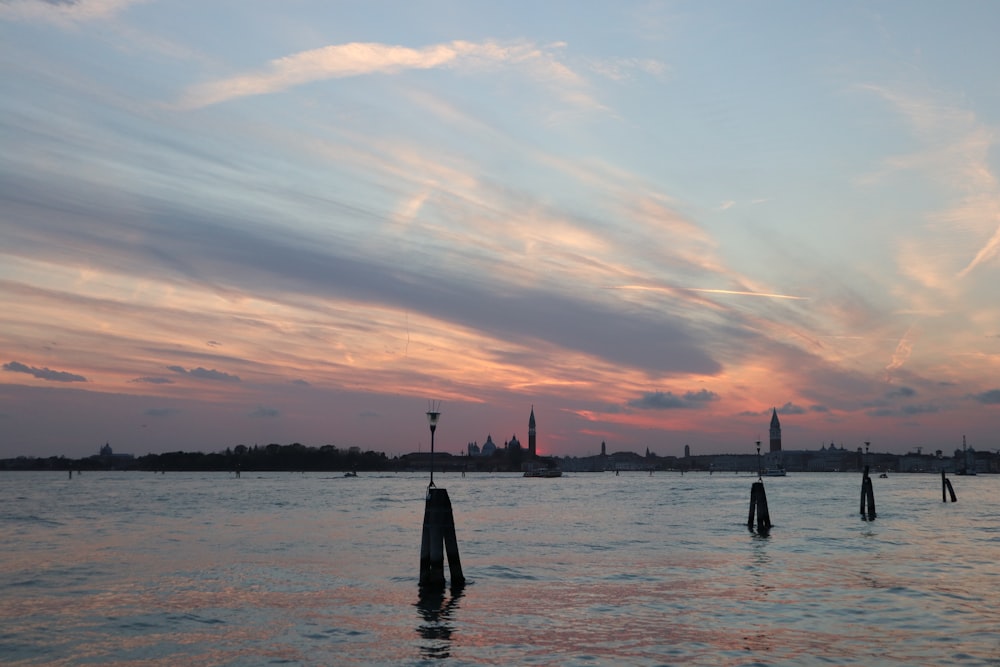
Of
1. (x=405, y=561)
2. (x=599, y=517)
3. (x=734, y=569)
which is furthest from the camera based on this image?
(x=599, y=517)

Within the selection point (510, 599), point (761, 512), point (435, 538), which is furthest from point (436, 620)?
point (761, 512)

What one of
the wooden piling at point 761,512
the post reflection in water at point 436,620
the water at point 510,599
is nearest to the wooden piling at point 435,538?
the post reflection in water at point 436,620

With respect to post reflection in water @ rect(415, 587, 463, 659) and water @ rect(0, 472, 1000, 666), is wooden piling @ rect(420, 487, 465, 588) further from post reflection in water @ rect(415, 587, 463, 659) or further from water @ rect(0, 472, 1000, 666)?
Result: water @ rect(0, 472, 1000, 666)

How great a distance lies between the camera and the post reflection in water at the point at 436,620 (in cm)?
2131

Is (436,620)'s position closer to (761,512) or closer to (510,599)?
(510,599)

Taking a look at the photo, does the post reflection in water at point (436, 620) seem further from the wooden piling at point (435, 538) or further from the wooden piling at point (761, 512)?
the wooden piling at point (761, 512)

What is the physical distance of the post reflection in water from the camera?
2131 centimetres

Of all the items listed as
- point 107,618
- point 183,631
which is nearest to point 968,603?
point 183,631

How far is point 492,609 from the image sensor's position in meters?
27.0

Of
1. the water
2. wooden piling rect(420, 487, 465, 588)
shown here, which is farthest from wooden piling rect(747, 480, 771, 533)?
wooden piling rect(420, 487, 465, 588)

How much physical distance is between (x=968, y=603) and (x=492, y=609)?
1499 cm

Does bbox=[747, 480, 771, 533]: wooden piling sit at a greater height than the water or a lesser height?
greater

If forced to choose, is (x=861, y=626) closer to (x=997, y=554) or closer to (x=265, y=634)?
(x=265, y=634)

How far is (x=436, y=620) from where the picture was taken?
82.6ft
